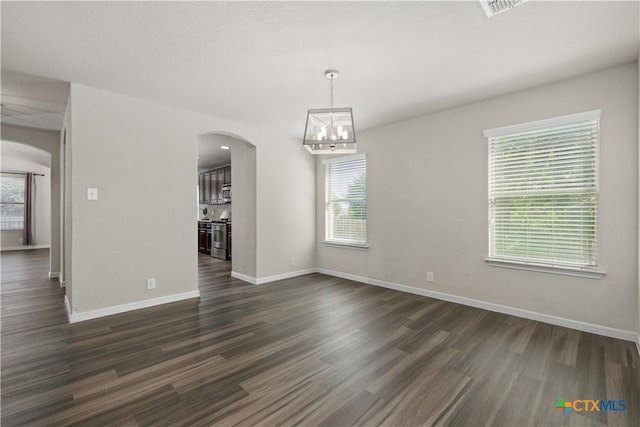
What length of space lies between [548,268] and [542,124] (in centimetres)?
156

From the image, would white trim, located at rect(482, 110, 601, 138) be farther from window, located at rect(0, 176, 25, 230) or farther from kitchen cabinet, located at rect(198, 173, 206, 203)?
window, located at rect(0, 176, 25, 230)

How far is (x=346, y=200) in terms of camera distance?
523 cm

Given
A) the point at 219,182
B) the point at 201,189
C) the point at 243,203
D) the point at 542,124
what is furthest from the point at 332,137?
the point at 201,189

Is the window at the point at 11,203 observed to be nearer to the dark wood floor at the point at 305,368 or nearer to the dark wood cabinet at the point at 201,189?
the dark wood cabinet at the point at 201,189

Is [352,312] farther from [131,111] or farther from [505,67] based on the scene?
[131,111]

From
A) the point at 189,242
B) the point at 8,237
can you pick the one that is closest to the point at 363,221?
the point at 189,242

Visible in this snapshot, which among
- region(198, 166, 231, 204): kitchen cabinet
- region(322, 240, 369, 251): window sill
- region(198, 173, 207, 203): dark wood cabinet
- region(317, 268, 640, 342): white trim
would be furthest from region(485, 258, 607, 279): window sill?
region(198, 173, 207, 203): dark wood cabinet

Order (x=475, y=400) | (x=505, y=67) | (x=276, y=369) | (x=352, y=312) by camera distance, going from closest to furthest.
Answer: (x=475, y=400)
(x=276, y=369)
(x=505, y=67)
(x=352, y=312)

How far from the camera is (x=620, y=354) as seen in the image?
7.91 feet

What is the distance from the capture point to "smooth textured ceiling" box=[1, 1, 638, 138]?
1998 mm

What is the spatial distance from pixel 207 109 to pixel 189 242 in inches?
73.6

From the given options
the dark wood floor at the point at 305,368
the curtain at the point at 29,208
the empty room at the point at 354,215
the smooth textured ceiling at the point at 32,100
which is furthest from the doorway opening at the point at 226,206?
the curtain at the point at 29,208

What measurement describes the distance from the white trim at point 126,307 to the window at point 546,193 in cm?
403

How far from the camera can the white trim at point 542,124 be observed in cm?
284
